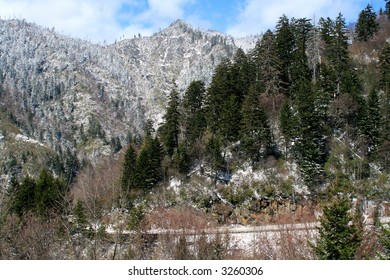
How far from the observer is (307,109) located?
49.7 metres

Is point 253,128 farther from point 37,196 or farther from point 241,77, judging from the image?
point 37,196

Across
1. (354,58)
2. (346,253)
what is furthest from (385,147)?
(346,253)

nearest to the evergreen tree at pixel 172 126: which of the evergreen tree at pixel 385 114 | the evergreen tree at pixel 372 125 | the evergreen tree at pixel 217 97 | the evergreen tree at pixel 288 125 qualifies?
the evergreen tree at pixel 217 97

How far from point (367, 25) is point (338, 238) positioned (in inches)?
2820

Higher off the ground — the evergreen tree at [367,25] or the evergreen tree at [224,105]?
the evergreen tree at [367,25]

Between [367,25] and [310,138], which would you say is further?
[367,25]

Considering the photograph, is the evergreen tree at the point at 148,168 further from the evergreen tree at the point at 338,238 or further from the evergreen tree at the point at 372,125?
the evergreen tree at the point at 338,238

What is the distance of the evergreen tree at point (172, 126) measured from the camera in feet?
192

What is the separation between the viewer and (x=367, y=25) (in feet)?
247

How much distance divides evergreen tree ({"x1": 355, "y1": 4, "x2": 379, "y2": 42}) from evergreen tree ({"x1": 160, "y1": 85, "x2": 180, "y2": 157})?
4452 cm

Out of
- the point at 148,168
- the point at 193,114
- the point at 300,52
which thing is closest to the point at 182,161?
the point at 148,168

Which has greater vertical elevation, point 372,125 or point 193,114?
point 193,114

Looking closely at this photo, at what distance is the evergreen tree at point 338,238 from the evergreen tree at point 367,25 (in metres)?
69.2

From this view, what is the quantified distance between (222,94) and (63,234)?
36136 mm
